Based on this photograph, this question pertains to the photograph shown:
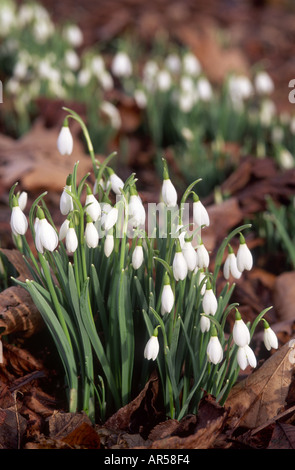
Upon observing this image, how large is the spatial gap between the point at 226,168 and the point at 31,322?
5.25 feet

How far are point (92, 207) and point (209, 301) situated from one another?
38 cm

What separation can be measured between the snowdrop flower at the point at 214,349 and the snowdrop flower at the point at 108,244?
0.34 m

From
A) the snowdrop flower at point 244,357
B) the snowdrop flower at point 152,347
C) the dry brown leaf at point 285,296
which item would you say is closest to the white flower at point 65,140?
the snowdrop flower at point 152,347

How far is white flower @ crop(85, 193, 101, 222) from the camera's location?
1.61 meters

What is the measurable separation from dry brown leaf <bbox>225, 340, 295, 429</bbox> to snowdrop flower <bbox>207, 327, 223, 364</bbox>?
27 cm

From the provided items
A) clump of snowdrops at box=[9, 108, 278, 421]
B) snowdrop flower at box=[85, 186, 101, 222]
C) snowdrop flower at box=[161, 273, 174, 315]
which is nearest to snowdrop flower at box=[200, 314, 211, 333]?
clump of snowdrops at box=[9, 108, 278, 421]

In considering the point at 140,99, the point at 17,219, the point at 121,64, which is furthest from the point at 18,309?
the point at 121,64

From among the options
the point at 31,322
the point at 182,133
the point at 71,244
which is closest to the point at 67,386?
the point at 31,322

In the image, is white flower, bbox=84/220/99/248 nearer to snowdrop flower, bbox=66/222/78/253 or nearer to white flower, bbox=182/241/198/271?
snowdrop flower, bbox=66/222/78/253

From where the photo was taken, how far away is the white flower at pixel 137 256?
5.28 feet

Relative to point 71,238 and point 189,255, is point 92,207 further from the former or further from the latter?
point 189,255

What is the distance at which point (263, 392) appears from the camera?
5.87ft

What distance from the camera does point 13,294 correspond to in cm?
184
